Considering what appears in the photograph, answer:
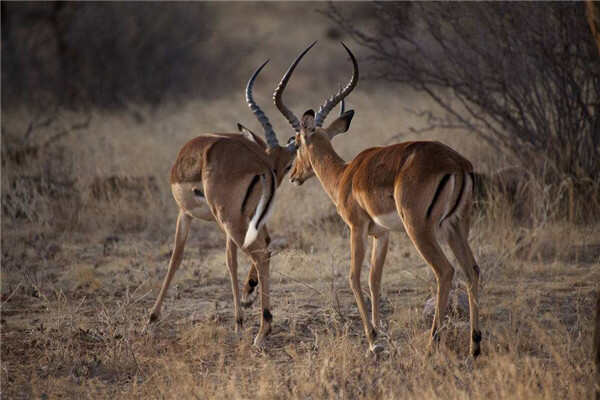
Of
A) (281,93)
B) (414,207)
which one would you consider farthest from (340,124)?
(414,207)

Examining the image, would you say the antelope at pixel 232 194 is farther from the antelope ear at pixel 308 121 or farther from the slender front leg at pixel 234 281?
the antelope ear at pixel 308 121

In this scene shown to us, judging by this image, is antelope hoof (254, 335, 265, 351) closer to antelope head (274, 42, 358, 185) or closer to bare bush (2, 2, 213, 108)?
antelope head (274, 42, 358, 185)

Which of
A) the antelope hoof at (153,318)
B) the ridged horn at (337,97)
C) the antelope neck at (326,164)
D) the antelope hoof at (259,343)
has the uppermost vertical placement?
the ridged horn at (337,97)

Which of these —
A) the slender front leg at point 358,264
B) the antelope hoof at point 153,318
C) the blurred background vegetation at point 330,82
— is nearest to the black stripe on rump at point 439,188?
the slender front leg at point 358,264

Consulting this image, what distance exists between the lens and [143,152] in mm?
12164

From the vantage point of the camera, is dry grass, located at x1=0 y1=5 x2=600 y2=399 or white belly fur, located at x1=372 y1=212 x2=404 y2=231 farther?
white belly fur, located at x1=372 y1=212 x2=404 y2=231

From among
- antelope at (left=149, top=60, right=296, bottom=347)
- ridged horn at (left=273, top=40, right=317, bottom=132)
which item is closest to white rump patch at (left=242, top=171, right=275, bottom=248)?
antelope at (left=149, top=60, right=296, bottom=347)

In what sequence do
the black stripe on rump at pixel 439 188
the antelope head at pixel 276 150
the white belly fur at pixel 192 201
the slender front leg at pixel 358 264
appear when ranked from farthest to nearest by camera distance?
the antelope head at pixel 276 150 → the white belly fur at pixel 192 201 → the slender front leg at pixel 358 264 → the black stripe on rump at pixel 439 188

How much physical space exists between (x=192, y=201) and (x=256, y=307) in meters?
1.07

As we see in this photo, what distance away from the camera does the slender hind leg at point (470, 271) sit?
452cm

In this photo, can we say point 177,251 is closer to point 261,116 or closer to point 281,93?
point 261,116

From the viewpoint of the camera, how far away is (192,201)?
571 cm

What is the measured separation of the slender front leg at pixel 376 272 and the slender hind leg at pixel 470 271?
2.15 ft

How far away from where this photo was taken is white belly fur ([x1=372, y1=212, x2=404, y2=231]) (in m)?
4.75
